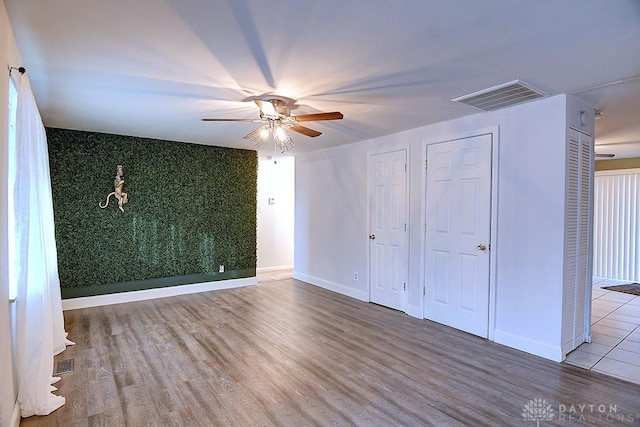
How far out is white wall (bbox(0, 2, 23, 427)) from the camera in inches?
72.1

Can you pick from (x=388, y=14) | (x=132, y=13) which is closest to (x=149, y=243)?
(x=132, y=13)

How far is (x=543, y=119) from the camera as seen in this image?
3.23 metres

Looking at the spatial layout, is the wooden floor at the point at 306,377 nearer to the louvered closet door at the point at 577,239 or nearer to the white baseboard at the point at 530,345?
the white baseboard at the point at 530,345

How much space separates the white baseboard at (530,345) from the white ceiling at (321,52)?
2.20 meters

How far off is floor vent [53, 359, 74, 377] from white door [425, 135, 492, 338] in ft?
11.8

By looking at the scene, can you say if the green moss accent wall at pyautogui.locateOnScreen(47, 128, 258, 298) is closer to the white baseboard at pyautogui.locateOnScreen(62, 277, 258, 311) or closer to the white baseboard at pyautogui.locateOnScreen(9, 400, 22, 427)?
the white baseboard at pyautogui.locateOnScreen(62, 277, 258, 311)

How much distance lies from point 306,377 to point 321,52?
7.84ft

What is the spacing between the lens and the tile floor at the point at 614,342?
10.0ft

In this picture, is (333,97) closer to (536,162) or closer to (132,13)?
(132,13)

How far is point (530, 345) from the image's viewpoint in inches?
131

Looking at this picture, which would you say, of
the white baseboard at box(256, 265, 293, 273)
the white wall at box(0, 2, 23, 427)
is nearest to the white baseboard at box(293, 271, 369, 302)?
the white baseboard at box(256, 265, 293, 273)

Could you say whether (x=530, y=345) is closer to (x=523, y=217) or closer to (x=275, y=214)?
(x=523, y=217)

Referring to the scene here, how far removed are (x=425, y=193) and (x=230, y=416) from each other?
310cm

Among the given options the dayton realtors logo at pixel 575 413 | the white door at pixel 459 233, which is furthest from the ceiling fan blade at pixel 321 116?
the dayton realtors logo at pixel 575 413
